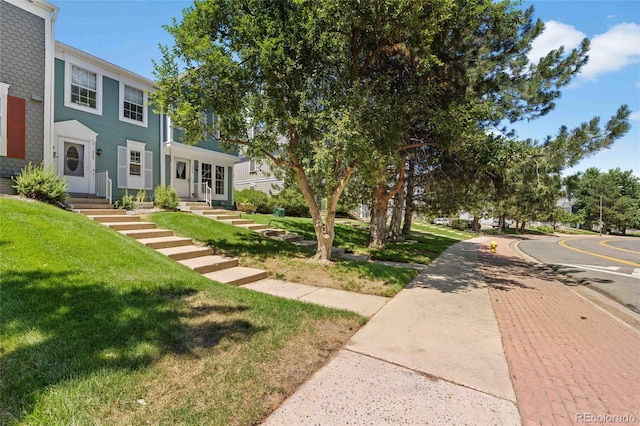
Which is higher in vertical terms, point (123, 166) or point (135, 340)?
point (123, 166)

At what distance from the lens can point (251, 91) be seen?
7645 millimetres

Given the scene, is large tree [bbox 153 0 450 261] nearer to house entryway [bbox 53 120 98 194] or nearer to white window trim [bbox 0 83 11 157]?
white window trim [bbox 0 83 11 157]

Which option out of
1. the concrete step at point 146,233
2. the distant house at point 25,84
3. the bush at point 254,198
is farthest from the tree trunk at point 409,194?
the distant house at point 25,84

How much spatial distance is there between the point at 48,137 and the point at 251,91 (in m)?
7.81

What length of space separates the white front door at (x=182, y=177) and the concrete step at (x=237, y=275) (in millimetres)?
9411

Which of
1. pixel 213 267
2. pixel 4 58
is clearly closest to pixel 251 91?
pixel 213 267

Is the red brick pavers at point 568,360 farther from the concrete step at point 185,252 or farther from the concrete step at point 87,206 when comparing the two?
the concrete step at point 87,206

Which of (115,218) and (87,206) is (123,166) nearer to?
(87,206)

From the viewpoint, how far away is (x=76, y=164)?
456 inches

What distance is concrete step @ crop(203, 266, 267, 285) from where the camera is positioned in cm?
640

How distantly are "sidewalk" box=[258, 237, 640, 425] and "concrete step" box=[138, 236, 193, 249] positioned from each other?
5.54 m

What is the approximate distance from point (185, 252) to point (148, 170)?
8.29m

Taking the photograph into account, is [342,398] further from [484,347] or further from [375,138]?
[375,138]

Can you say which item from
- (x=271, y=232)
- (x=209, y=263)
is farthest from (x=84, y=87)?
(x=209, y=263)
